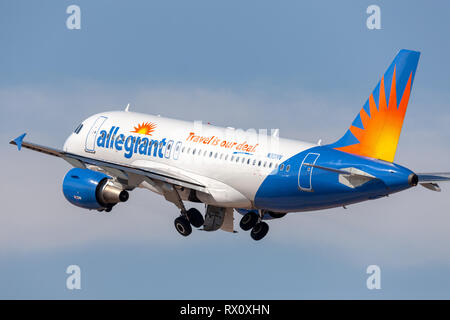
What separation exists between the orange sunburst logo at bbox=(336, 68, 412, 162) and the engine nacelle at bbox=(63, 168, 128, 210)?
14.7 meters

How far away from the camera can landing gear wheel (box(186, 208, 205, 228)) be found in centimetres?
8306

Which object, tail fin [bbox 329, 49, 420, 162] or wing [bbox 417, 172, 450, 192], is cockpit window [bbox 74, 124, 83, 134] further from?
wing [bbox 417, 172, 450, 192]

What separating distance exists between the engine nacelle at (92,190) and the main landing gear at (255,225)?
22.2 ft

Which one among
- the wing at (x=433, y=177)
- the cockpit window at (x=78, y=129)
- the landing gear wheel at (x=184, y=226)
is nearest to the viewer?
the wing at (x=433, y=177)

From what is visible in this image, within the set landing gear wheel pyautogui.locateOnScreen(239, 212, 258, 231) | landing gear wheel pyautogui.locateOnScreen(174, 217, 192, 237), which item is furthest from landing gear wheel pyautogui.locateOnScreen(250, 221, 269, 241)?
landing gear wheel pyautogui.locateOnScreen(174, 217, 192, 237)

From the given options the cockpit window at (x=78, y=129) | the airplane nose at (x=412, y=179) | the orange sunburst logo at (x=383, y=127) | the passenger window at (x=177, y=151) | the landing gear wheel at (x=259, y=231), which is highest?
the cockpit window at (x=78, y=129)

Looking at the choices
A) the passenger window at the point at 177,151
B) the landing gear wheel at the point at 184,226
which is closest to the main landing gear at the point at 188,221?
the landing gear wheel at the point at 184,226

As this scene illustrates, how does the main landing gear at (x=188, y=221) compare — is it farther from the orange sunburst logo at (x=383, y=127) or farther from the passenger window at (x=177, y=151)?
the orange sunburst logo at (x=383, y=127)

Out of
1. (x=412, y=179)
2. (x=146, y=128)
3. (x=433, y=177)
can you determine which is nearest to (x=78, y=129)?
(x=146, y=128)

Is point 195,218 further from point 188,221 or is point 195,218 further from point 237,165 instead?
point 237,165

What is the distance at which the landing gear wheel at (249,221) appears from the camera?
8312cm

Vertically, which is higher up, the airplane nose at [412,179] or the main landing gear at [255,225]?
the main landing gear at [255,225]

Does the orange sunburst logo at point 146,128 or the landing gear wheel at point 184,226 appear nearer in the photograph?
the landing gear wheel at point 184,226

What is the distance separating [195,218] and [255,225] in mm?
3364
